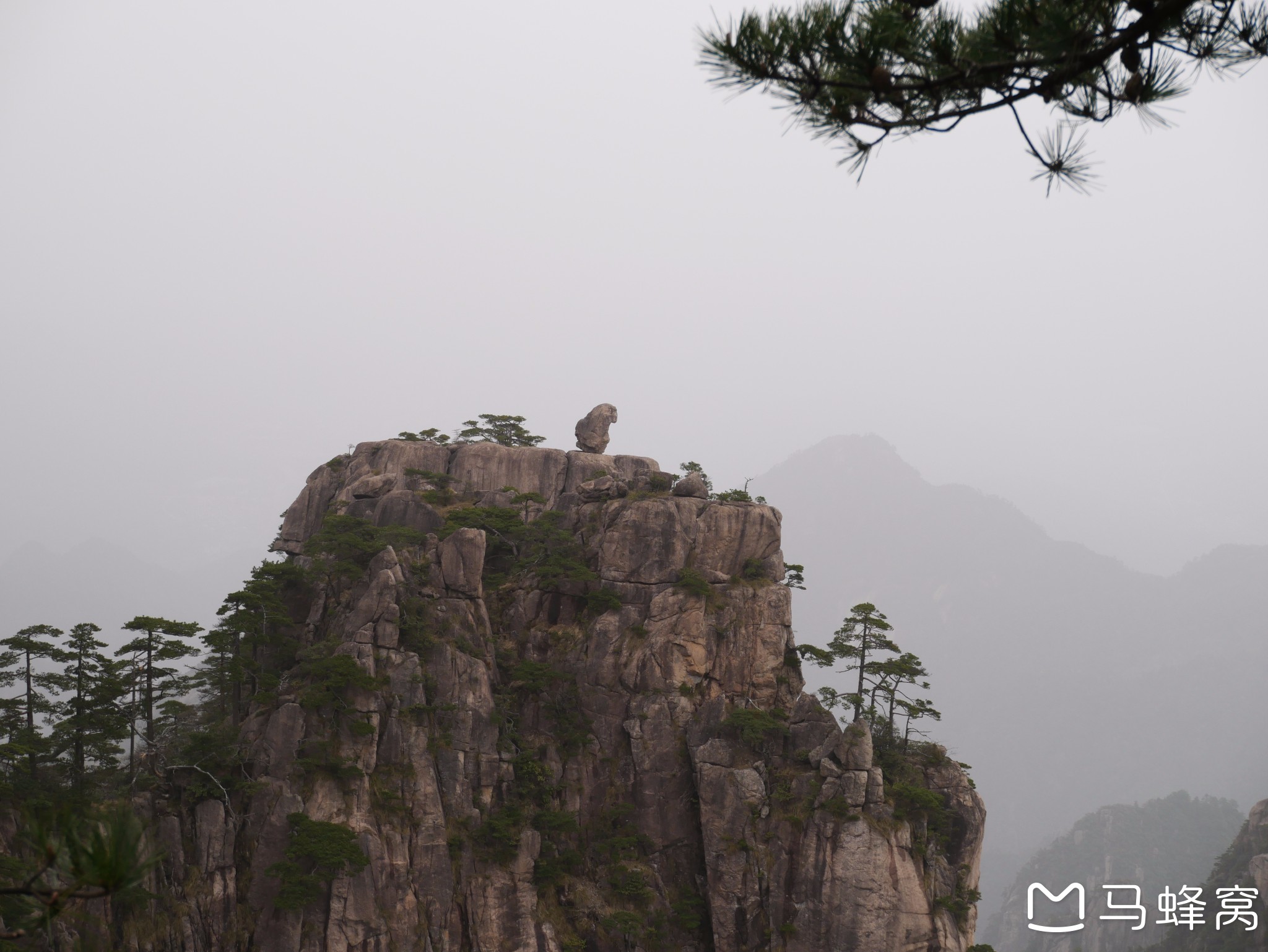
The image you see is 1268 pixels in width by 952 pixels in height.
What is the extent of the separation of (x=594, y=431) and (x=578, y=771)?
16626mm

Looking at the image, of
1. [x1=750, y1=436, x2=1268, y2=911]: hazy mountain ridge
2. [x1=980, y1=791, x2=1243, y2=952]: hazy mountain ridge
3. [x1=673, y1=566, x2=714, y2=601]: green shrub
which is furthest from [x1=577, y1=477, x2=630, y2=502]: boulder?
[x1=750, y1=436, x2=1268, y2=911]: hazy mountain ridge

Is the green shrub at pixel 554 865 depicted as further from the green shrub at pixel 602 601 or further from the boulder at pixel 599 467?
the boulder at pixel 599 467

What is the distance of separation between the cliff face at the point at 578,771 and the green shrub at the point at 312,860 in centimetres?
42

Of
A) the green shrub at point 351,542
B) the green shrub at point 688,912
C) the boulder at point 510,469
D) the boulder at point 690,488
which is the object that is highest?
the boulder at point 510,469

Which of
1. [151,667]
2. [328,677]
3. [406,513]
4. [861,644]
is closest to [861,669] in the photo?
[861,644]

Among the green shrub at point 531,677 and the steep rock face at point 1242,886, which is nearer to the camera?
the green shrub at point 531,677

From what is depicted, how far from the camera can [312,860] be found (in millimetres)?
25500

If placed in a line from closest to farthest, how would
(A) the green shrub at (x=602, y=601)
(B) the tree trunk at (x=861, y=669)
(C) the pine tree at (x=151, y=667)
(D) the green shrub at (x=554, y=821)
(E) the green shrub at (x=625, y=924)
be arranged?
1. (C) the pine tree at (x=151, y=667)
2. (E) the green shrub at (x=625, y=924)
3. (D) the green shrub at (x=554, y=821)
4. (B) the tree trunk at (x=861, y=669)
5. (A) the green shrub at (x=602, y=601)

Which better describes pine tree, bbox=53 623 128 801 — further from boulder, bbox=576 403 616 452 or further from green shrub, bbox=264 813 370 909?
boulder, bbox=576 403 616 452

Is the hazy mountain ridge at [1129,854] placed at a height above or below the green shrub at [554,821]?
below

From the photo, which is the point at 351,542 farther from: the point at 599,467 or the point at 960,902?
the point at 960,902

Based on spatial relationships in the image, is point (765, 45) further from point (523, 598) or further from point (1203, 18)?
point (523, 598)

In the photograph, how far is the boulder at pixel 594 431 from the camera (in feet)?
134

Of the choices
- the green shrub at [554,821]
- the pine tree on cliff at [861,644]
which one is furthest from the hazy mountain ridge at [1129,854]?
the green shrub at [554,821]
